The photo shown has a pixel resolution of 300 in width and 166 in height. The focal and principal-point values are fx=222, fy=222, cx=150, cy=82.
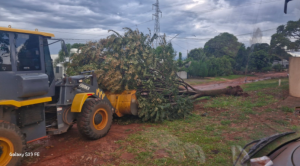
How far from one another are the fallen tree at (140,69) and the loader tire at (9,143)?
12.1 ft

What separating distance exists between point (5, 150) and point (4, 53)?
1855mm

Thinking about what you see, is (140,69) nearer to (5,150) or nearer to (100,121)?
(100,121)

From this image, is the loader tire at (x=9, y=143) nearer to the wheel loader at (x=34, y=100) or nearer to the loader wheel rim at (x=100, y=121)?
the wheel loader at (x=34, y=100)

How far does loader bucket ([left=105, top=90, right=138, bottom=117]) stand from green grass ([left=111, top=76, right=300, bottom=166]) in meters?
0.88

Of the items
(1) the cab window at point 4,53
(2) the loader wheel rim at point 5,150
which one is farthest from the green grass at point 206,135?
(1) the cab window at point 4,53

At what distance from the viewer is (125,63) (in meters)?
7.84

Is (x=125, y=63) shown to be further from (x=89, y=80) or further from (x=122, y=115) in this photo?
(x=122, y=115)

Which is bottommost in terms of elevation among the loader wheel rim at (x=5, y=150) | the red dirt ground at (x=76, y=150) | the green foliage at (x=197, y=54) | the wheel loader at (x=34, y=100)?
the red dirt ground at (x=76, y=150)

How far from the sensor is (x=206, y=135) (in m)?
6.25

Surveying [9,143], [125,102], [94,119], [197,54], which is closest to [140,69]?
[125,102]

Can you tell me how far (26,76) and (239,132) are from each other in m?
5.70

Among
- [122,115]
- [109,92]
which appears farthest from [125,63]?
[122,115]

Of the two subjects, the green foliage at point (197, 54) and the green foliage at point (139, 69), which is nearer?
the green foliage at point (139, 69)

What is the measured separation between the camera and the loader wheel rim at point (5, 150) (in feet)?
13.1
